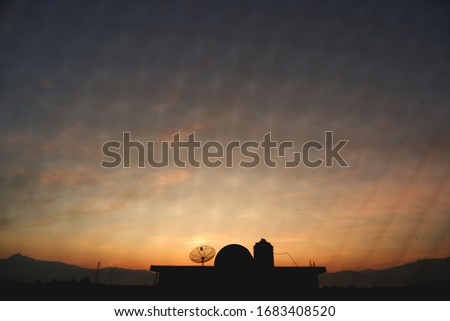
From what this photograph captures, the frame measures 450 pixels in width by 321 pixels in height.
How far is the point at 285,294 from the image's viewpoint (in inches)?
807

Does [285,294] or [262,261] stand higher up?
[262,261]

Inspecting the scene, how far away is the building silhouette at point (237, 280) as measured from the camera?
2012 cm

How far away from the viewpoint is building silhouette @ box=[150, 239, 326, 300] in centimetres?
2012

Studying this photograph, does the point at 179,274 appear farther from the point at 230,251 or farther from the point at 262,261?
the point at 262,261

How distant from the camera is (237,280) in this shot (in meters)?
20.6


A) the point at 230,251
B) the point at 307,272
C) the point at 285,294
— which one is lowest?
the point at 285,294
